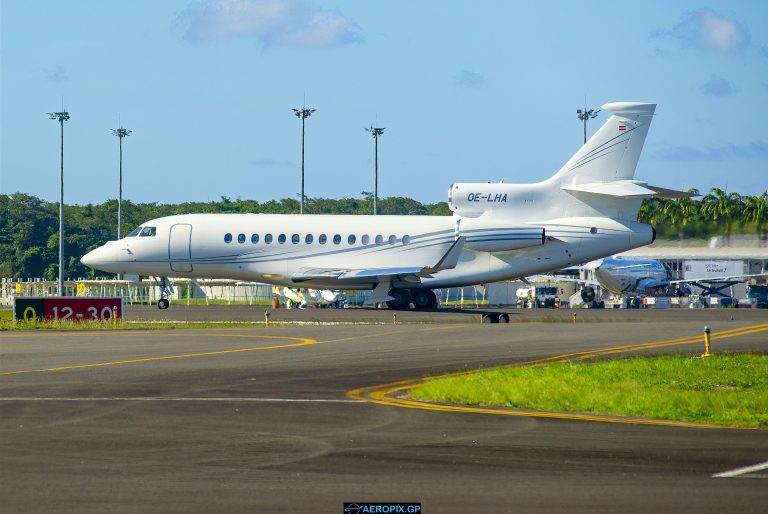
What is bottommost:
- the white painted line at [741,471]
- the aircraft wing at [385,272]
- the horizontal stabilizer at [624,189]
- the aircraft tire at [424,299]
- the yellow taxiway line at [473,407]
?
the white painted line at [741,471]

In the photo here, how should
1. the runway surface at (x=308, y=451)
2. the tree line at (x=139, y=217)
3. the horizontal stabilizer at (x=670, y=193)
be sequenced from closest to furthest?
the runway surface at (x=308, y=451) < the horizontal stabilizer at (x=670, y=193) < the tree line at (x=139, y=217)

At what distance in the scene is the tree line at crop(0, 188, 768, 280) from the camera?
67750mm

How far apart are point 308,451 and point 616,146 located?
42520mm

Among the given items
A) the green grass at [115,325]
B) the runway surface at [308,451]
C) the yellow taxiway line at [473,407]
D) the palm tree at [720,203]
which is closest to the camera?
the runway surface at [308,451]

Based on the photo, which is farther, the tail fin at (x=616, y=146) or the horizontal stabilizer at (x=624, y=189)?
the tail fin at (x=616, y=146)

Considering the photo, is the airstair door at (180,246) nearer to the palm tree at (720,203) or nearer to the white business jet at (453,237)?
the white business jet at (453,237)

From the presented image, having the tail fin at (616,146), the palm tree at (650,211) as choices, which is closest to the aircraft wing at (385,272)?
the tail fin at (616,146)

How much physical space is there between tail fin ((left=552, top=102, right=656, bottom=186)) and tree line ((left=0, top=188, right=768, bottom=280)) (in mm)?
13685

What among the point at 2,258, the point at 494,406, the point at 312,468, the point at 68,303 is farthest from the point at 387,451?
the point at 2,258

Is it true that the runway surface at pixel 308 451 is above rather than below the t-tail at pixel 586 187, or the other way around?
below

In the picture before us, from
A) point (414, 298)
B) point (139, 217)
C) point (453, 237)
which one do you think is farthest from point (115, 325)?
point (139, 217)

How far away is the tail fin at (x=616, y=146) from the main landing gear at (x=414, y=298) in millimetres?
8270

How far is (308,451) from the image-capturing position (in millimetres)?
13469

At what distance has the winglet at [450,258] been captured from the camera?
52.0m
